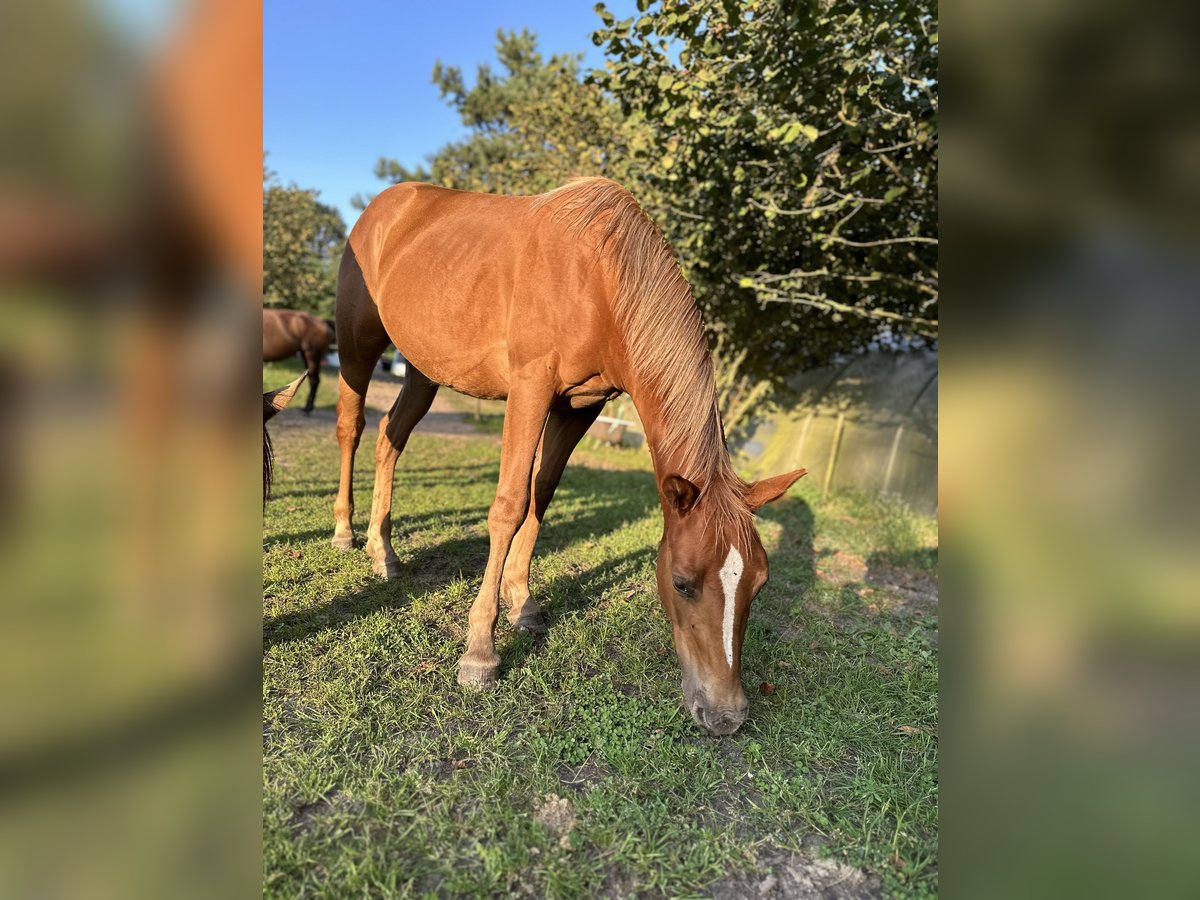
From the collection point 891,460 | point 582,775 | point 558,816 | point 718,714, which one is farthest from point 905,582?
point 891,460

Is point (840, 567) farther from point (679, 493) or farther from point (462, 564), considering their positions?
point (679, 493)

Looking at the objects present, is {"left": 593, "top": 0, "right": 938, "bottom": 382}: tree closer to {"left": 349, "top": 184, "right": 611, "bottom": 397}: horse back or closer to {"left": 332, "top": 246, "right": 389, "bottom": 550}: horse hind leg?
{"left": 349, "top": 184, "right": 611, "bottom": 397}: horse back

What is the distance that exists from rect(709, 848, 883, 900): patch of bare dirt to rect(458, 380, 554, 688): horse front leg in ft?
4.34

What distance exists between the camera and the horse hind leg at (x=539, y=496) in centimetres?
342

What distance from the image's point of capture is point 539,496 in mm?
3586

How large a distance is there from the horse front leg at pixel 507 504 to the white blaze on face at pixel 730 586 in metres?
1.04

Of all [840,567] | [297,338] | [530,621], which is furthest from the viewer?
[297,338]

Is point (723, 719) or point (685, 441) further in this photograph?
point (685, 441)

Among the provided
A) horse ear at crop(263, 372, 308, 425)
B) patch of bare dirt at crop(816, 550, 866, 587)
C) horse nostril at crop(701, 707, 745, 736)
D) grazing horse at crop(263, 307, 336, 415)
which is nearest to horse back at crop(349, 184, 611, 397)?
horse ear at crop(263, 372, 308, 425)

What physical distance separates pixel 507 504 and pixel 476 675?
785 millimetres

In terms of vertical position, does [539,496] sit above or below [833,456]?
above
